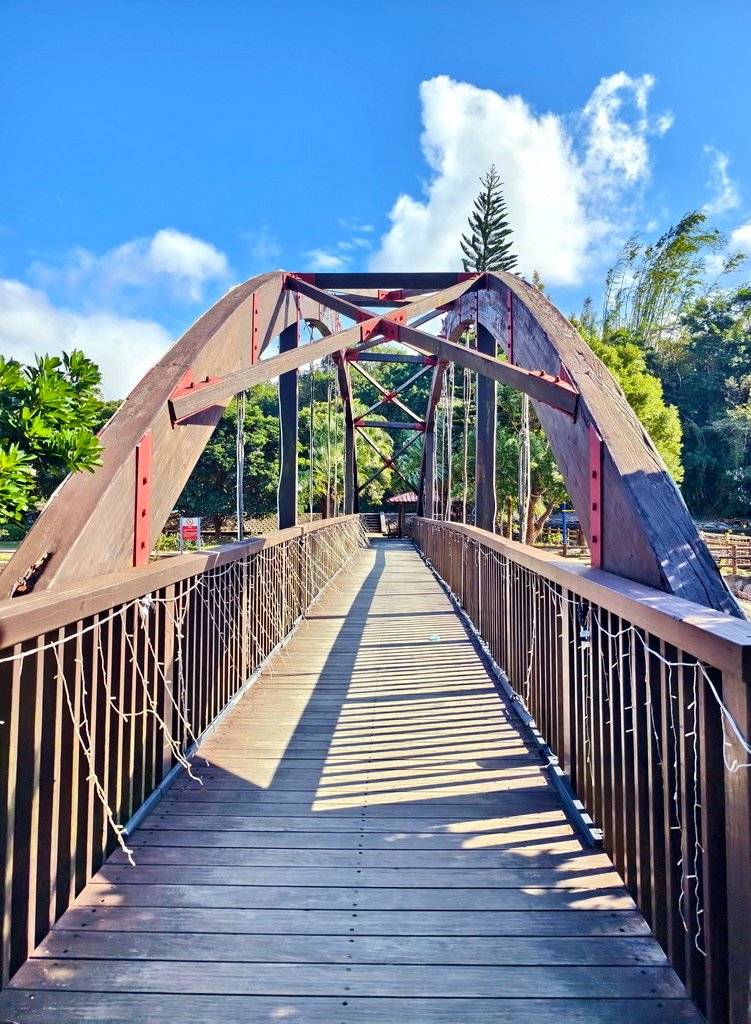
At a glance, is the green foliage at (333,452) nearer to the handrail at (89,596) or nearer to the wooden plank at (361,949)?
the handrail at (89,596)

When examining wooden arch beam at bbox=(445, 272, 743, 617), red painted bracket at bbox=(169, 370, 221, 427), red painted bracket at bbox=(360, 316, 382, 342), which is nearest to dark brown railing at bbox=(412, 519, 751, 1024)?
wooden arch beam at bbox=(445, 272, 743, 617)

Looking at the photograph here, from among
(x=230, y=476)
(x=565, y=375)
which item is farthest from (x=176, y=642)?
(x=230, y=476)

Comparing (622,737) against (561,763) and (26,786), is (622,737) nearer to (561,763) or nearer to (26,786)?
(561,763)

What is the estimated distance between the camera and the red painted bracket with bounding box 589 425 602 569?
230 centimetres

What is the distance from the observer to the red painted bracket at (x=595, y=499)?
2299 millimetres

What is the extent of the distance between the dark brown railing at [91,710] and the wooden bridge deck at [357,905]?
0.36 feet

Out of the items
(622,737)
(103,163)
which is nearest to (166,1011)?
(622,737)

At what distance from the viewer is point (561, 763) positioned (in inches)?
85.9

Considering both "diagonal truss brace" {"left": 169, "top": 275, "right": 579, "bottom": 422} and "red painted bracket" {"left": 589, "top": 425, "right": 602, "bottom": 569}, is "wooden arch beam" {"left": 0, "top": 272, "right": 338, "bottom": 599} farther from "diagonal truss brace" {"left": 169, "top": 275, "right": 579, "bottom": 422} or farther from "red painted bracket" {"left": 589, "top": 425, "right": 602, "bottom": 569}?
"red painted bracket" {"left": 589, "top": 425, "right": 602, "bottom": 569}

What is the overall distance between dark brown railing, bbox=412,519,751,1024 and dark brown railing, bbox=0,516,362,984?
1.33 metres

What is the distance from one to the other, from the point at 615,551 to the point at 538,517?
773 inches

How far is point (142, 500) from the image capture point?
7.73 ft

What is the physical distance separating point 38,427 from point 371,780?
167 cm

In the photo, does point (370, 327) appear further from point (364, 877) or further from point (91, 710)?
point (364, 877)
